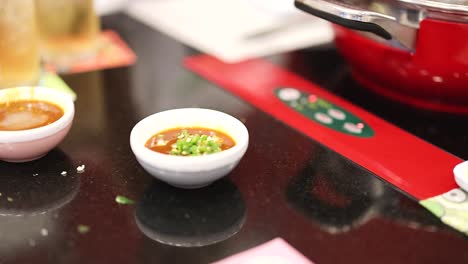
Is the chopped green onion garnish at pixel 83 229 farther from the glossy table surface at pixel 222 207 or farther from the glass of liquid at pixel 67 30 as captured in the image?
the glass of liquid at pixel 67 30

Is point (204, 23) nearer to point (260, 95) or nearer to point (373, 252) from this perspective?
point (260, 95)

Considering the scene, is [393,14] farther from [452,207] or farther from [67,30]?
[67,30]

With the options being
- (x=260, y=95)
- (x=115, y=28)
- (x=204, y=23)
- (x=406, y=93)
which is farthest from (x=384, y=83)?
(x=115, y=28)

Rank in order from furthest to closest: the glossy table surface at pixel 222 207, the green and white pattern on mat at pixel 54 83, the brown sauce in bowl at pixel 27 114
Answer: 1. the green and white pattern on mat at pixel 54 83
2. the brown sauce in bowl at pixel 27 114
3. the glossy table surface at pixel 222 207

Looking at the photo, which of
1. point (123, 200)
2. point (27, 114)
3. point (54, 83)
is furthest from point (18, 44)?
point (123, 200)

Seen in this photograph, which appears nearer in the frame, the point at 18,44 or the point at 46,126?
the point at 46,126

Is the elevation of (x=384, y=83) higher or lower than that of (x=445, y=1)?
lower

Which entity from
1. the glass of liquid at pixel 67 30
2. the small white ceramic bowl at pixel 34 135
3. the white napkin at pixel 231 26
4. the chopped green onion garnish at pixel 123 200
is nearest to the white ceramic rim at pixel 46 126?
the small white ceramic bowl at pixel 34 135
